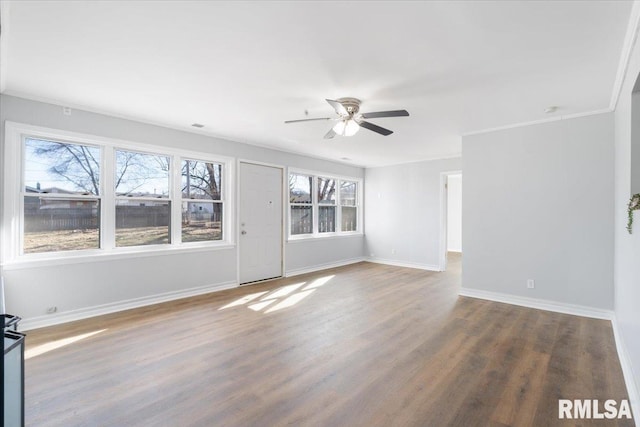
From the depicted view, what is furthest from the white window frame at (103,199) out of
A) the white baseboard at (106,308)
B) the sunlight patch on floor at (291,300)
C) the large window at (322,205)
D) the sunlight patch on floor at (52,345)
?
the large window at (322,205)

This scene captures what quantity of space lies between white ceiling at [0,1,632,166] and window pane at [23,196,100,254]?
3.89 ft

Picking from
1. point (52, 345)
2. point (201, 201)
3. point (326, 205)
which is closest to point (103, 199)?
point (201, 201)

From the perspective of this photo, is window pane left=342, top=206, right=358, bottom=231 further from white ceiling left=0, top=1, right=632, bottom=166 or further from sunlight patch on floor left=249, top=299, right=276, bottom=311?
white ceiling left=0, top=1, right=632, bottom=166

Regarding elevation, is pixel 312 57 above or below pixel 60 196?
above

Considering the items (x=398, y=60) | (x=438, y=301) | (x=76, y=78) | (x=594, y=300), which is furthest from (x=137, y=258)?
(x=594, y=300)

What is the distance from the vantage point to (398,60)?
250cm

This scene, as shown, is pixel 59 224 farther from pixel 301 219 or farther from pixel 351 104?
pixel 301 219

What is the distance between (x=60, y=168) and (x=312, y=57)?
10.9 ft

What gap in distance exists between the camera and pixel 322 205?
7.13 meters

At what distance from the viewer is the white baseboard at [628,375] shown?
1971 mm

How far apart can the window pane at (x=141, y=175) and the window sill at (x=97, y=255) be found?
766 mm

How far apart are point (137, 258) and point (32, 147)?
1698 millimetres

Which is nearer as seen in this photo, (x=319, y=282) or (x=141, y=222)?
(x=141, y=222)

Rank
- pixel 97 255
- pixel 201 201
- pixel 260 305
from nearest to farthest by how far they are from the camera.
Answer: pixel 97 255, pixel 260 305, pixel 201 201
